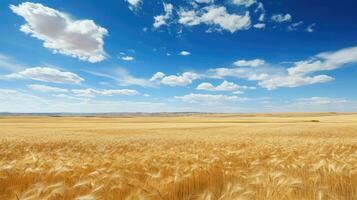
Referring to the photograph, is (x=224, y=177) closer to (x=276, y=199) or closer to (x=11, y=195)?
(x=276, y=199)

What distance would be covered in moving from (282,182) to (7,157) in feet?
32.2

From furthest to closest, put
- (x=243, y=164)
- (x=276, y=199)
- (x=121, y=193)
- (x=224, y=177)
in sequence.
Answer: (x=243, y=164) < (x=224, y=177) < (x=121, y=193) < (x=276, y=199)

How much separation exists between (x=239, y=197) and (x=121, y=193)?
187 centimetres

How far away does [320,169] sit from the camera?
5.75 m

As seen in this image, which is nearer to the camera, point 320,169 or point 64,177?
point 64,177

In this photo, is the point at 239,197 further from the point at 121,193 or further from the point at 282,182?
the point at 121,193

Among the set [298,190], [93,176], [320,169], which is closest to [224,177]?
[298,190]

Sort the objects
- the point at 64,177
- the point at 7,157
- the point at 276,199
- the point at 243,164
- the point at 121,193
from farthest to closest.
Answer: the point at 7,157 → the point at 243,164 → the point at 64,177 → the point at 121,193 → the point at 276,199

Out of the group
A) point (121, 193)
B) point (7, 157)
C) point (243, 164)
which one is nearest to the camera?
point (121, 193)

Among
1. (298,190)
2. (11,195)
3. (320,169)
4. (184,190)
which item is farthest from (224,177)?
(11,195)

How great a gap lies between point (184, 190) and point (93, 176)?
177 cm

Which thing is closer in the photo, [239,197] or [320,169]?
[239,197]

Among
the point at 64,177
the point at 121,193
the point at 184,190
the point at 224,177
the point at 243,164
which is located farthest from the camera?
the point at 243,164

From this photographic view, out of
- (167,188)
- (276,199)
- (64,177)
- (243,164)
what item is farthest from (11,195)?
(243,164)
